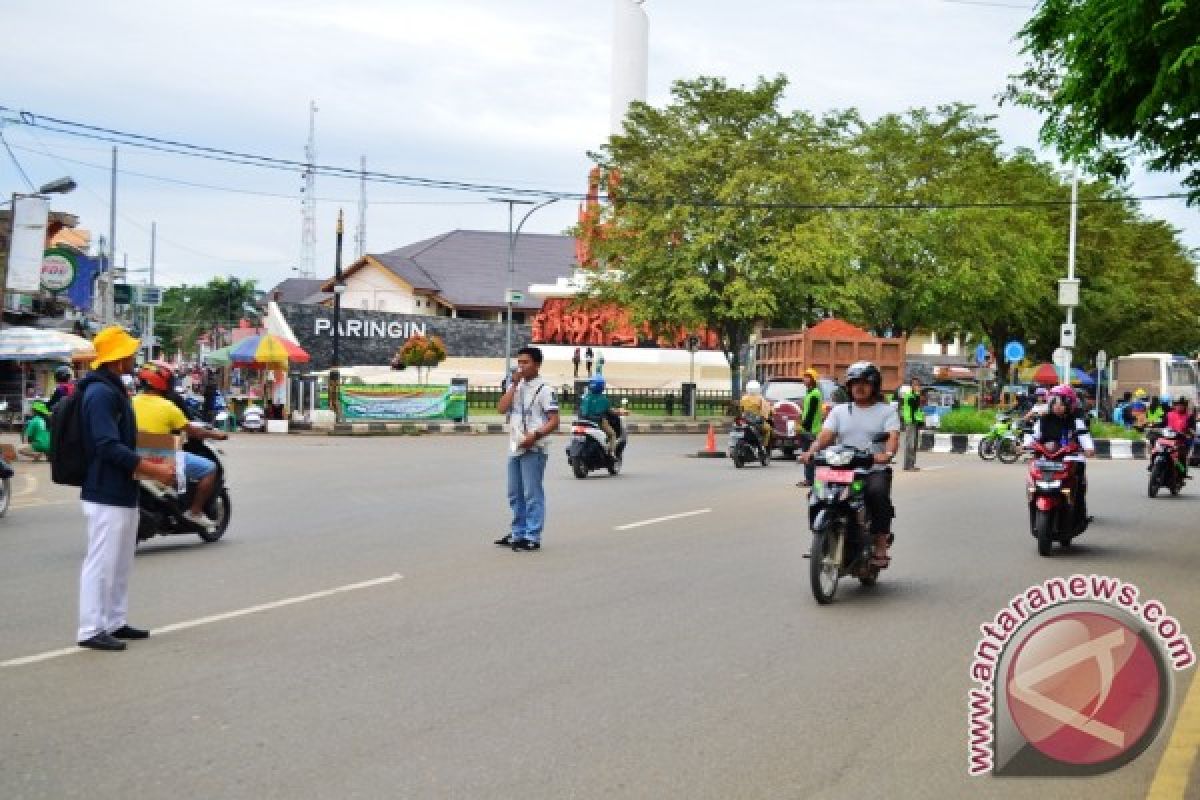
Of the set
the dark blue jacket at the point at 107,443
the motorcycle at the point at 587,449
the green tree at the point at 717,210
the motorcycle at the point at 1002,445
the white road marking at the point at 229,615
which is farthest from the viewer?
the green tree at the point at 717,210

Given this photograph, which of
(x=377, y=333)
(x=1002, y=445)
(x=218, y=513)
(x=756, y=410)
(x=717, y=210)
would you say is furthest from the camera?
(x=377, y=333)

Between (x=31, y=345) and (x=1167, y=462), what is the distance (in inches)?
1015

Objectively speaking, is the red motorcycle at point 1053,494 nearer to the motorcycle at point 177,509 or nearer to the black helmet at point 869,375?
the black helmet at point 869,375

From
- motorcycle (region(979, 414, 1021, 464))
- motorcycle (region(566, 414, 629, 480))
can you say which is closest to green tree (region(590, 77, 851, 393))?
motorcycle (region(979, 414, 1021, 464))

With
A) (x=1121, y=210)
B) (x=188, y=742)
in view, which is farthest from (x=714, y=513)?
(x=1121, y=210)

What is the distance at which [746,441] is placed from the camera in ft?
83.5

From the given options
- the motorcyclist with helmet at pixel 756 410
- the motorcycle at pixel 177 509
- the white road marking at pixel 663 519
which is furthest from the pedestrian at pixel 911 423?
the motorcycle at pixel 177 509

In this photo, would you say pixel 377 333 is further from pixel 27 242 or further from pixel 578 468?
pixel 578 468

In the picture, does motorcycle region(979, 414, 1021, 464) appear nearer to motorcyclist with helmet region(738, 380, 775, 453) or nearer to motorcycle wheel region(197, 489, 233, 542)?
motorcyclist with helmet region(738, 380, 775, 453)

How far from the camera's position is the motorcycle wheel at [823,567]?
9.31 metres

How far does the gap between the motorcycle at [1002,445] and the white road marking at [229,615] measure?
70.3 ft

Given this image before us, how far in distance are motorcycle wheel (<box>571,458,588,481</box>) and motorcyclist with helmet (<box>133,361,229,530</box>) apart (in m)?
10.00

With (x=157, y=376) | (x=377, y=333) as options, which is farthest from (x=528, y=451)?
(x=377, y=333)

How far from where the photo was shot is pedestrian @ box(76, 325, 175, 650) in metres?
7.54
